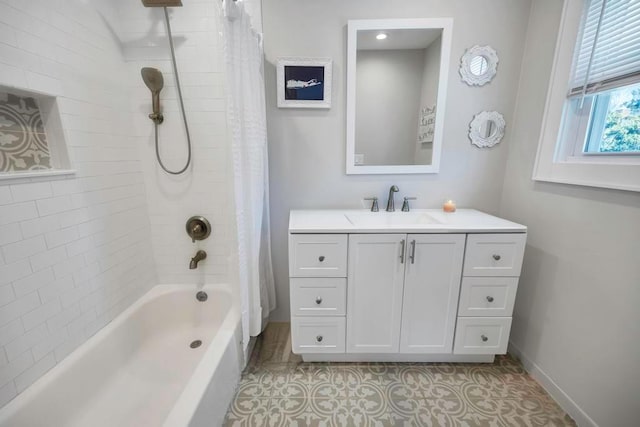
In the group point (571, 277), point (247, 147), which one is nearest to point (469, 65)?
point (571, 277)

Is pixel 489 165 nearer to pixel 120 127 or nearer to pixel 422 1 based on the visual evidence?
pixel 422 1

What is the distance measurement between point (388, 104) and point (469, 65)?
0.56 metres

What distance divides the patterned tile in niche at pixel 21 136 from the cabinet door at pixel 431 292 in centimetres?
176

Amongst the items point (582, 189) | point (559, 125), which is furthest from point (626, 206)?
point (559, 125)

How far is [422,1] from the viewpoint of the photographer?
150cm

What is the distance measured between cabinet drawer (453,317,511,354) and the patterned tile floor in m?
0.16

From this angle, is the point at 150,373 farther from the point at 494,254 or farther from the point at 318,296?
the point at 494,254

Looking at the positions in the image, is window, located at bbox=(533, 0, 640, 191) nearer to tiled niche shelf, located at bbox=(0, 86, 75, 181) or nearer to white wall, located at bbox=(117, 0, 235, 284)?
white wall, located at bbox=(117, 0, 235, 284)

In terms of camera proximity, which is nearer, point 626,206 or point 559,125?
point 626,206

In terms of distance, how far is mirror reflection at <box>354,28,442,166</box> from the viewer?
60.6 inches

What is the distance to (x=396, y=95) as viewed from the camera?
62.8 inches

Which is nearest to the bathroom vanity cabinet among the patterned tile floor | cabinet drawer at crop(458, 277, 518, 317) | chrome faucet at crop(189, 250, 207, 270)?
cabinet drawer at crop(458, 277, 518, 317)

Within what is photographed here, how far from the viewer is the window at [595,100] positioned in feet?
3.49

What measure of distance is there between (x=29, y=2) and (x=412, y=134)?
194 cm
